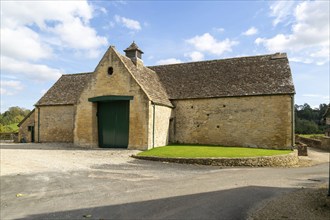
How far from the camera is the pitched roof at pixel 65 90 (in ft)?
84.9

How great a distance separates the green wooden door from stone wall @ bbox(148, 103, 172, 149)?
2083 millimetres

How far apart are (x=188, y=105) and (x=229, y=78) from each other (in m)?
4.13

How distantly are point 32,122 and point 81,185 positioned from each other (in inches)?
825

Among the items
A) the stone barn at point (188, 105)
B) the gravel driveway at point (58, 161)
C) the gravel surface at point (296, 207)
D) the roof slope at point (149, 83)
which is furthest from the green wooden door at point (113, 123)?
the gravel surface at point (296, 207)

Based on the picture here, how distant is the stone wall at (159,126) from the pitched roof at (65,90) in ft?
29.6

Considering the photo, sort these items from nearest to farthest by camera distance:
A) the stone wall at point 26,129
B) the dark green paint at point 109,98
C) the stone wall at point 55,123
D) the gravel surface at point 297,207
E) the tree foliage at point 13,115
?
1. the gravel surface at point 297,207
2. the dark green paint at point 109,98
3. the stone wall at point 55,123
4. the stone wall at point 26,129
5. the tree foliage at point 13,115

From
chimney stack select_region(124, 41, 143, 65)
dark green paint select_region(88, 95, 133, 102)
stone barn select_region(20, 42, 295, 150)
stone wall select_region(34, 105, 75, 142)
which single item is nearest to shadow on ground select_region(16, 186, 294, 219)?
stone barn select_region(20, 42, 295, 150)

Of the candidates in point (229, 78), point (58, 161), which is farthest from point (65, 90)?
point (229, 78)

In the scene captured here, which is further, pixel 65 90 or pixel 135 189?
pixel 65 90

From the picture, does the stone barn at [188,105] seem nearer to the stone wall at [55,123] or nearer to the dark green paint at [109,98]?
the dark green paint at [109,98]

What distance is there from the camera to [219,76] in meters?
23.0

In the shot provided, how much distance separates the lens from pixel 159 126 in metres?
20.3

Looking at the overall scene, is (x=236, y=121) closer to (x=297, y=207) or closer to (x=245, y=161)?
(x=245, y=161)

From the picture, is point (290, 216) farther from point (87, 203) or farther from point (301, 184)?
point (87, 203)
